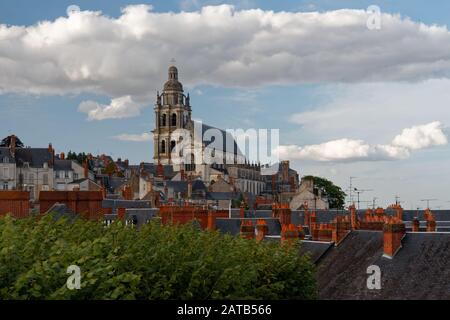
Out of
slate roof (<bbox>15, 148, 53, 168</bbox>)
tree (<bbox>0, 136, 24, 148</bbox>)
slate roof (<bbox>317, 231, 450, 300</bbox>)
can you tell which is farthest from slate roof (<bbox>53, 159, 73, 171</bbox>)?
slate roof (<bbox>317, 231, 450, 300</bbox>)

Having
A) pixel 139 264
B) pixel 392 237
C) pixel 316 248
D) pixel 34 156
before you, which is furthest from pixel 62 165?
pixel 139 264

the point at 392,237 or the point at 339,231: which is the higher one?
the point at 339,231

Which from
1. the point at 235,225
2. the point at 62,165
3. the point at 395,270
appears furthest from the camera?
the point at 62,165

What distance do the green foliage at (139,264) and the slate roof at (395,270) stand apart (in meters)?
4.81

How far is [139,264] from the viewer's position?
19812mm

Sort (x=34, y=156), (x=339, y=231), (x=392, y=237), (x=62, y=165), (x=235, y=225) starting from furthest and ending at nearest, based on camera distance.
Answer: (x=62, y=165)
(x=34, y=156)
(x=235, y=225)
(x=339, y=231)
(x=392, y=237)

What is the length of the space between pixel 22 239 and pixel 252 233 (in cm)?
2785

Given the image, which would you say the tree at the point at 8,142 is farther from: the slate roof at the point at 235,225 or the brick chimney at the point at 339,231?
the brick chimney at the point at 339,231

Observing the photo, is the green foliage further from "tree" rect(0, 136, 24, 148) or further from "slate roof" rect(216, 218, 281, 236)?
"tree" rect(0, 136, 24, 148)

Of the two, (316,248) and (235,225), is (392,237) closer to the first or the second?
(316,248)

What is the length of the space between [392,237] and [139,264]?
18.1 m
